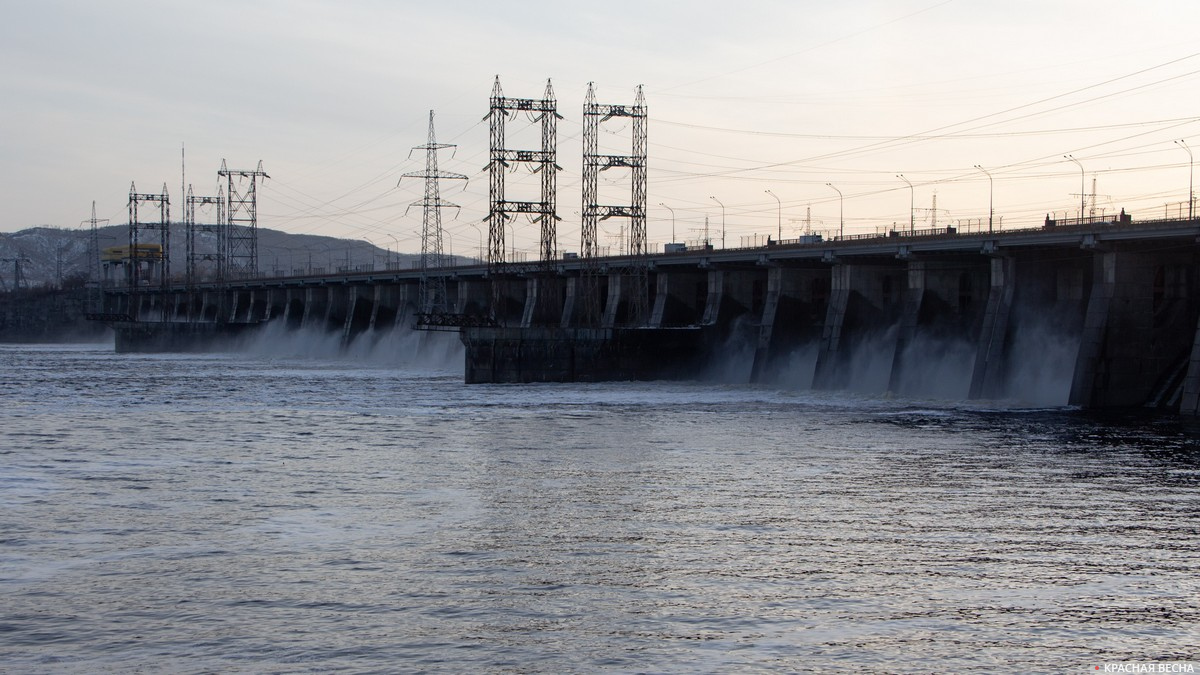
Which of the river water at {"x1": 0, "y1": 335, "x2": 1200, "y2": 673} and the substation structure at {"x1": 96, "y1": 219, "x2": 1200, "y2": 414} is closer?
the river water at {"x1": 0, "y1": 335, "x2": 1200, "y2": 673}

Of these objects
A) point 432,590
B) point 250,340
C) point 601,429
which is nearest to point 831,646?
point 432,590

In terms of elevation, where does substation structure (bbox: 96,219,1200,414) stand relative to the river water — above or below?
above

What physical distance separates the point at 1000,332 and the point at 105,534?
165ft

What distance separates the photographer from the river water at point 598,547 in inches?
717

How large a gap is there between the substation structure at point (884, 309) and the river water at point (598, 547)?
10.1 m

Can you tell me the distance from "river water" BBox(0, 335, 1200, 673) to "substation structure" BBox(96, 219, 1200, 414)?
1012 centimetres

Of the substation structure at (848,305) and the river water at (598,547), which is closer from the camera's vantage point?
the river water at (598,547)

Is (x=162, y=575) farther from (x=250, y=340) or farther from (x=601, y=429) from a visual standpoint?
(x=250, y=340)

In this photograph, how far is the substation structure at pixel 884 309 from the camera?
59406 millimetres

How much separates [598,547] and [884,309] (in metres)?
59.7

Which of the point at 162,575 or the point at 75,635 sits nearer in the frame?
the point at 75,635

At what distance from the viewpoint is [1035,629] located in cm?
A: 1903

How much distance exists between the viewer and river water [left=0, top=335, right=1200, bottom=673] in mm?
18203

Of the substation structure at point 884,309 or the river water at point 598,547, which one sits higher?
the substation structure at point 884,309
